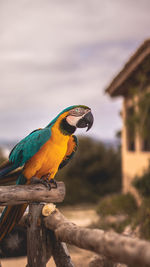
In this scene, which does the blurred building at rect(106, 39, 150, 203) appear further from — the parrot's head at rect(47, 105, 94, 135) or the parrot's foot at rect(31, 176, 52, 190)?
the parrot's foot at rect(31, 176, 52, 190)

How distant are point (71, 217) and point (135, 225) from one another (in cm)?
446

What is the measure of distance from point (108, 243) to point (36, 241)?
39.5 inches

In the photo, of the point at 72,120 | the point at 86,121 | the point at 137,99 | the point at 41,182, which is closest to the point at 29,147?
the point at 41,182

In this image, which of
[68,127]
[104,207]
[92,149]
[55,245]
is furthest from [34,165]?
[92,149]

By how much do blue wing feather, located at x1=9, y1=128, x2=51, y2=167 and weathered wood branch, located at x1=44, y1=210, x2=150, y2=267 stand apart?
62 centimetres

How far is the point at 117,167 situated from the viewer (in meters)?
15.3

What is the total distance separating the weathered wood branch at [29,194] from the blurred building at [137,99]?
5202mm

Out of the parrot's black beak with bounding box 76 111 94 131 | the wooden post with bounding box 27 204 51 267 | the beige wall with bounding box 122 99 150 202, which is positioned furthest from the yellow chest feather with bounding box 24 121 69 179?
the beige wall with bounding box 122 99 150 202

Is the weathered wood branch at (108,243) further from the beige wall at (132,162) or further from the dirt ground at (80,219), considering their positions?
the beige wall at (132,162)

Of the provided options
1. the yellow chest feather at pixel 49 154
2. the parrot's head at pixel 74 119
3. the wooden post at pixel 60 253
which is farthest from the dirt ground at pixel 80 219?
the parrot's head at pixel 74 119

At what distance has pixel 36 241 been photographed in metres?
2.93

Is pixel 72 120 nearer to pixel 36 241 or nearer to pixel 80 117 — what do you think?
pixel 80 117

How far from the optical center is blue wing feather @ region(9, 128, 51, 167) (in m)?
2.96

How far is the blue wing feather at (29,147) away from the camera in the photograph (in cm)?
296
